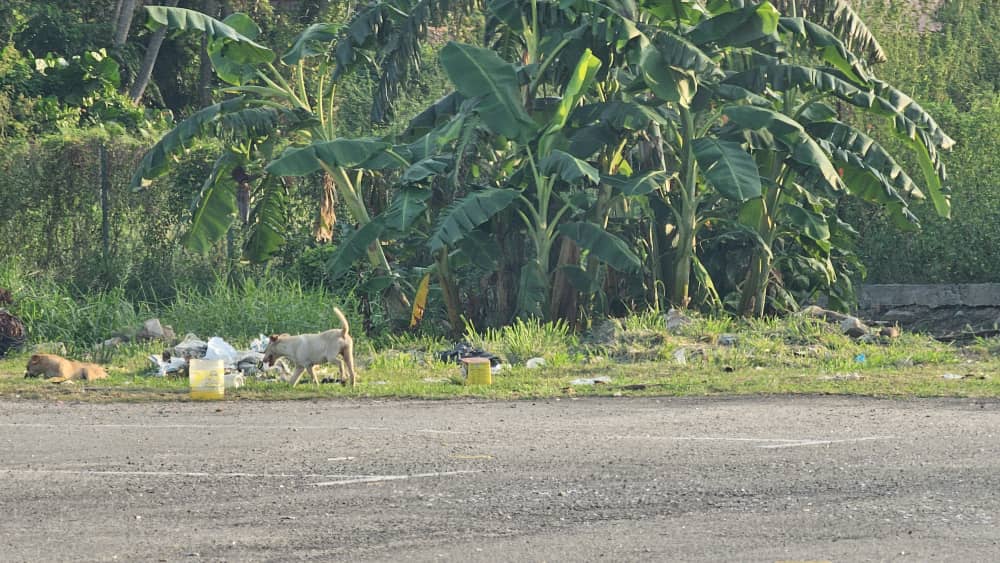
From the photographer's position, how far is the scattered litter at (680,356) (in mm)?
15123

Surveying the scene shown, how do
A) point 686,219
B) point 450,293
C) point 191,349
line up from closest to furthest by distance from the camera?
→ point 191,349, point 686,219, point 450,293

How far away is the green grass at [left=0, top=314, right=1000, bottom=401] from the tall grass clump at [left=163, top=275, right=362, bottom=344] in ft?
3.25

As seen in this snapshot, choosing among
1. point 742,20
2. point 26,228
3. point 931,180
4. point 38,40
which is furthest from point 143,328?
point 38,40

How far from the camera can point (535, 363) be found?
15.1 metres

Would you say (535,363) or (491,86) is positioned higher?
(491,86)

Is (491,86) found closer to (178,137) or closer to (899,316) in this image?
(178,137)

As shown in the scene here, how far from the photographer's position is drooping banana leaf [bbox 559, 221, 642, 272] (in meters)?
16.0

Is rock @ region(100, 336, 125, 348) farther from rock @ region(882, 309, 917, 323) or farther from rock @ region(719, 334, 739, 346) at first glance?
rock @ region(882, 309, 917, 323)

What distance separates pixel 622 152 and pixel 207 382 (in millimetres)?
6931

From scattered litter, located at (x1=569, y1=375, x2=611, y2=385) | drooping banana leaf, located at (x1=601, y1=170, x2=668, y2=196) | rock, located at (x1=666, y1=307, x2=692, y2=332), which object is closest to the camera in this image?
scattered litter, located at (x1=569, y1=375, x2=611, y2=385)

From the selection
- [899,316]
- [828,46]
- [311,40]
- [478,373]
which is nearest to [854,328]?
[828,46]

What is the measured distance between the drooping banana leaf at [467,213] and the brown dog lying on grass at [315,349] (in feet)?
8.66

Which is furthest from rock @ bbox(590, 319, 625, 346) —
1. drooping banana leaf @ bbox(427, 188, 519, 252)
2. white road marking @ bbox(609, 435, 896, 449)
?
white road marking @ bbox(609, 435, 896, 449)

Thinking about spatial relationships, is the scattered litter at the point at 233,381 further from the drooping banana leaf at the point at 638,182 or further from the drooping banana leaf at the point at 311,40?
the drooping banana leaf at the point at 311,40
